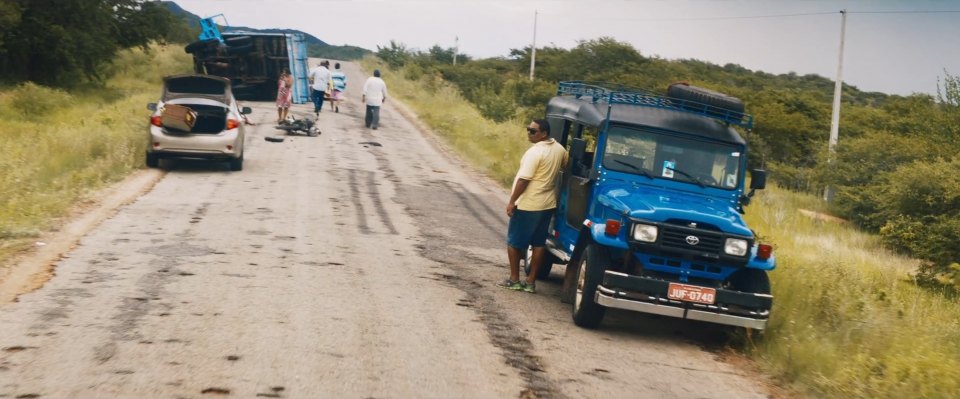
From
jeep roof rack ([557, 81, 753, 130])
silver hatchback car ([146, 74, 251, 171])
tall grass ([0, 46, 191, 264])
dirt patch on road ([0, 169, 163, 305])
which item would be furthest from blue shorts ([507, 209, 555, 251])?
silver hatchback car ([146, 74, 251, 171])

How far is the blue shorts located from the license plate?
210cm

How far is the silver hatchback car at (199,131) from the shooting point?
1875cm

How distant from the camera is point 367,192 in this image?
17938 mm

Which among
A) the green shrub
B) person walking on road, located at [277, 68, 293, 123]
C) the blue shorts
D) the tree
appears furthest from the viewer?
the tree

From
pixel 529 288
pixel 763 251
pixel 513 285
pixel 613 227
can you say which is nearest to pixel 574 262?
pixel 529 288

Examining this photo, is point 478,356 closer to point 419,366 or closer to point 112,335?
point 419,366

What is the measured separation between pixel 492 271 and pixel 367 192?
22.1 ft

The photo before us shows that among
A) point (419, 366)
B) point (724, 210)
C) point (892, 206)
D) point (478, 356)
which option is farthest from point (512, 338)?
point (892, 206)

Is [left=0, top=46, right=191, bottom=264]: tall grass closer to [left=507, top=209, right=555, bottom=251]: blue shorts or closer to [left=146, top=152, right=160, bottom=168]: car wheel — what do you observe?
[left=146, top=152, right=160, bottom=168]: car wheel

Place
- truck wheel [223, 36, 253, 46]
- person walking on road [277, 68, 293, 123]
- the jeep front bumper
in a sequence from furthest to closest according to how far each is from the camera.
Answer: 1. truck wheel [223, 36, 253, 46]
2. person walking on road [277, 68, 293, 123]
3. the jeep front bumper

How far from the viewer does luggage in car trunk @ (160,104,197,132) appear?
18.6 m

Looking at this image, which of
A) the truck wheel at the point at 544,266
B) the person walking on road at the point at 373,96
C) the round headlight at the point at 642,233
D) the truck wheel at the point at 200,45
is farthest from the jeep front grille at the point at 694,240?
the truck wheel at the point at 200,45

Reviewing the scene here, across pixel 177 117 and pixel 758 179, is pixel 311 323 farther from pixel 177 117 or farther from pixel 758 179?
pixel 177 117

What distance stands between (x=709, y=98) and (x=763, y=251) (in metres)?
2.22
